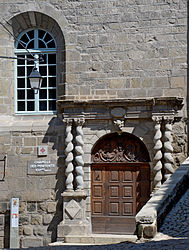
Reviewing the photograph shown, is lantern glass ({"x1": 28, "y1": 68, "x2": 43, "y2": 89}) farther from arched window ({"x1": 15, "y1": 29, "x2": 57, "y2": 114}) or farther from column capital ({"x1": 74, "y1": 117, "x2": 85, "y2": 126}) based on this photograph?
arched window ({"x1": 15, "y1": 29, "x2": 57, "y2": 114})

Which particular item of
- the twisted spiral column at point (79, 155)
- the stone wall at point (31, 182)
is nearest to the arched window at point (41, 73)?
the stone wall at point (31, 182)

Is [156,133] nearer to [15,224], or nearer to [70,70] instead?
[70,70]

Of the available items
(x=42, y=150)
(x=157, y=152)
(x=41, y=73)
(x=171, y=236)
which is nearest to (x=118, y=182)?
(x=157, y=152)

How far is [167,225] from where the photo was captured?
26.1 feet

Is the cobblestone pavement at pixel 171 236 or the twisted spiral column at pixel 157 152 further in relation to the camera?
the twisted spiral column at pixel 157 152

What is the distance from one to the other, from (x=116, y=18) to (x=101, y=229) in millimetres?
4559

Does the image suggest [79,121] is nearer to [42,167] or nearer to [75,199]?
[42,167]

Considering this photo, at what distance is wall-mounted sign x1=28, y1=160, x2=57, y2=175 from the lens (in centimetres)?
1221

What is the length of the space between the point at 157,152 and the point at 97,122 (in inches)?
58.3

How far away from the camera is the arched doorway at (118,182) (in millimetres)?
11953

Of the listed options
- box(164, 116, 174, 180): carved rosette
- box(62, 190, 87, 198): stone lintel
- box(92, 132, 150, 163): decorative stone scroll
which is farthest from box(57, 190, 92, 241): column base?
box(164, 116, 174, 180): carved rosette

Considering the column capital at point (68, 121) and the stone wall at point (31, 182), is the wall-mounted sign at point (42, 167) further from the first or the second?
the column capital at point (68, 121)

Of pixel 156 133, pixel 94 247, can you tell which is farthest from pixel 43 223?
pixel 94 247

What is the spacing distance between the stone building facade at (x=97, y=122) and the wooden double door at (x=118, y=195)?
0.07ft
